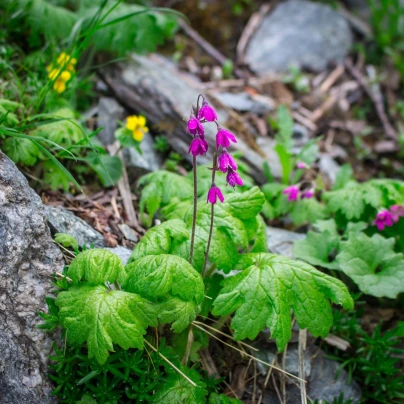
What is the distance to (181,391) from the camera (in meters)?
2.27

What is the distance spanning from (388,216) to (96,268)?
206 cm

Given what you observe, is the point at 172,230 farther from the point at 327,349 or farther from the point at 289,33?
the point at 289,33

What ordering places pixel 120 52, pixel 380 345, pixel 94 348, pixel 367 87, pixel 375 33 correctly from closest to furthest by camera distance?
1. pixel 94 348
2. pixel 380 345
3. pixel 120 52
4. pixel 367 87
5. pixel 375 33

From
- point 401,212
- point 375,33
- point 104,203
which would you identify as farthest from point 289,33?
point 104,203

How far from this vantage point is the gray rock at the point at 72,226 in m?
2.58

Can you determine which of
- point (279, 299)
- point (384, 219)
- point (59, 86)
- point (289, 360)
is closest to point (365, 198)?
point (384, 219)

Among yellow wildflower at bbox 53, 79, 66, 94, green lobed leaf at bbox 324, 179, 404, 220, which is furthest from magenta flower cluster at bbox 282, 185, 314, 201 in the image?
yellow wildflower at bbox 53, 79, 66, 94

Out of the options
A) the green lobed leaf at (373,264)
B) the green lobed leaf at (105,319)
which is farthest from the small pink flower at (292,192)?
the green lobed leaf at (105,319)

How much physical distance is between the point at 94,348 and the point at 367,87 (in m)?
4.78

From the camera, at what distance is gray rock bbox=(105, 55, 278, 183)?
3.78 meters

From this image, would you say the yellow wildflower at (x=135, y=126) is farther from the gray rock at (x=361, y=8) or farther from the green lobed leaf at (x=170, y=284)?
the gray rock at (x=361, y=8)

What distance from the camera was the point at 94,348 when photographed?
2012 millimetres

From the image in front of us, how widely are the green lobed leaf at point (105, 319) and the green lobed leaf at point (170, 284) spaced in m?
0.06

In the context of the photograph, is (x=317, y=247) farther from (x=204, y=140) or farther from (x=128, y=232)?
(x=204, y=140)
